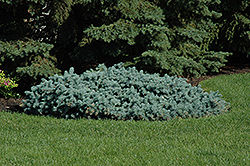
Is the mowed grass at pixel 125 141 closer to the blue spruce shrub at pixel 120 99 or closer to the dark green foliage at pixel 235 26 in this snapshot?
the blue spruce shrub at pixel 120 99

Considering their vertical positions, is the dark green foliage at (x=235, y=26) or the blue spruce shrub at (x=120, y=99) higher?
the dark green foliage at (x=235, y=26)

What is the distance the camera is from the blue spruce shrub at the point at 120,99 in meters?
5.83

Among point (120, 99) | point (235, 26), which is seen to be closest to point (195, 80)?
point (235, 26)

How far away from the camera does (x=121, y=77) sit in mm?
6547

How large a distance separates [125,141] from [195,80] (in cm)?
428

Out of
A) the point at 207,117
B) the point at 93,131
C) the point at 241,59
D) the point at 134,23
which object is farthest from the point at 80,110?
the point at 241,59

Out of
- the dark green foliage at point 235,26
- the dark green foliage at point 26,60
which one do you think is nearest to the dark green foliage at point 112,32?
the dark green foliage at point 26,60

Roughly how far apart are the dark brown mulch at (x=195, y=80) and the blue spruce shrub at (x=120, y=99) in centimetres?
47

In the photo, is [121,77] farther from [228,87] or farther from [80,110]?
[228,87]

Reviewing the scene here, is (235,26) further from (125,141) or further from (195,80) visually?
(125,141)

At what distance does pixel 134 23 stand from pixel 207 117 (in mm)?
3009

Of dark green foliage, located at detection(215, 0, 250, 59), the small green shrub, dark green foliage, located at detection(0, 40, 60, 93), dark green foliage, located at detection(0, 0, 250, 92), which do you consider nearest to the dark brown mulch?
the small green shrub

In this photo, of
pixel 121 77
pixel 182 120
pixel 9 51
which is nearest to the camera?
pixel 182 120

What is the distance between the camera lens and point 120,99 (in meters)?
6.17
